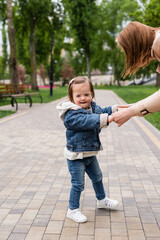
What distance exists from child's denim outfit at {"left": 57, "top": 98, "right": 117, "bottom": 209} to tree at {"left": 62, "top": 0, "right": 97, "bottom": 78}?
35369 millimetres

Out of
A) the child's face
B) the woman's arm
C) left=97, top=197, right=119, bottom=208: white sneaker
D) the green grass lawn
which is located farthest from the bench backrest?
the woman's arm

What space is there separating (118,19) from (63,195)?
4753 centimetres

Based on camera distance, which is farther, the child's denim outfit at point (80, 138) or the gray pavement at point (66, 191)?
the gray pavement at point (66, 191)

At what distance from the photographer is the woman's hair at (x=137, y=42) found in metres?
2.37

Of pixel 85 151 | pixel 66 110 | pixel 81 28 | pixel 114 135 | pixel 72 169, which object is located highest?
pixel 81 28

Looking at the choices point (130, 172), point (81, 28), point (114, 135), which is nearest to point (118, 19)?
point (81, 28)

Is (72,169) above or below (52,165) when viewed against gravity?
above

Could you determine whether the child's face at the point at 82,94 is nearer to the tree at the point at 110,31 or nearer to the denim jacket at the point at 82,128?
the denim jacket at the point at 82,128

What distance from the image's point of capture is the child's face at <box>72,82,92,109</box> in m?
2.66

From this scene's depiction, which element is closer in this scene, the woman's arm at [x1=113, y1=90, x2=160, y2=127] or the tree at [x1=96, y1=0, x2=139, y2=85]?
the woman's arm at [x1=113, y1=90, x2=160, y2=127]

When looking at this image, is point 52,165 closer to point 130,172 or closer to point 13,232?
point 130,172

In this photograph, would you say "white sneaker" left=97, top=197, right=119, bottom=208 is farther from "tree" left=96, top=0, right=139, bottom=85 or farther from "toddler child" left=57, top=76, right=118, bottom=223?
"tree" left=96, top=0, right=139, bottom=85

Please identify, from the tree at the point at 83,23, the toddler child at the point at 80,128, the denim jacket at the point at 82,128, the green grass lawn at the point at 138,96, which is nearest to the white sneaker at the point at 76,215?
the toddler child at the point at 80,128

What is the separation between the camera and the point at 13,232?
2766 mm
